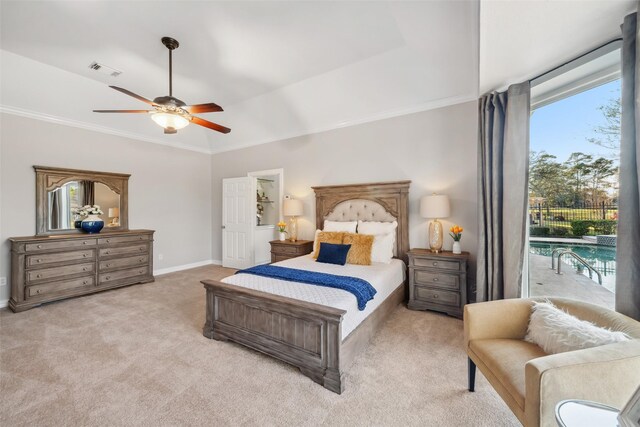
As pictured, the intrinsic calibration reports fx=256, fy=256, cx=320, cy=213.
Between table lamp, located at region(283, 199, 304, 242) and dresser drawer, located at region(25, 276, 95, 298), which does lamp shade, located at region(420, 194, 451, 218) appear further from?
dresser drawer, located at region(25, 276, 95, 298)

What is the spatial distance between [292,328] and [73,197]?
456 cm

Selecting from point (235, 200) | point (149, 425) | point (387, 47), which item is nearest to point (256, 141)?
point (235, 200)

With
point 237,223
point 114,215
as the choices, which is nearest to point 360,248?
point 237,223

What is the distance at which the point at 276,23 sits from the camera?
2.72 meters

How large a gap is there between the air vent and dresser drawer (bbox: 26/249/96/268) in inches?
105

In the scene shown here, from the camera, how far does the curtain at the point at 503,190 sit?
2.46 m

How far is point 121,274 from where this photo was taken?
438cm

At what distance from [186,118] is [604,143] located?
147 inches

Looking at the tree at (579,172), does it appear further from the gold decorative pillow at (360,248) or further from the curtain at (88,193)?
the curtain at (88,193)

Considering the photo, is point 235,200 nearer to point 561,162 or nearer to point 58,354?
point 58,354

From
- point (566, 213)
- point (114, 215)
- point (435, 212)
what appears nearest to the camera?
point (566, 213)

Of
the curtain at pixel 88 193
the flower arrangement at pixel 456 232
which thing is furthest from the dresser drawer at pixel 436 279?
the curtain at pixel 88 193

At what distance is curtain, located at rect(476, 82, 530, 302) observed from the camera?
2459 mm

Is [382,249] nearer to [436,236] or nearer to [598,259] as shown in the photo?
[436,236]
